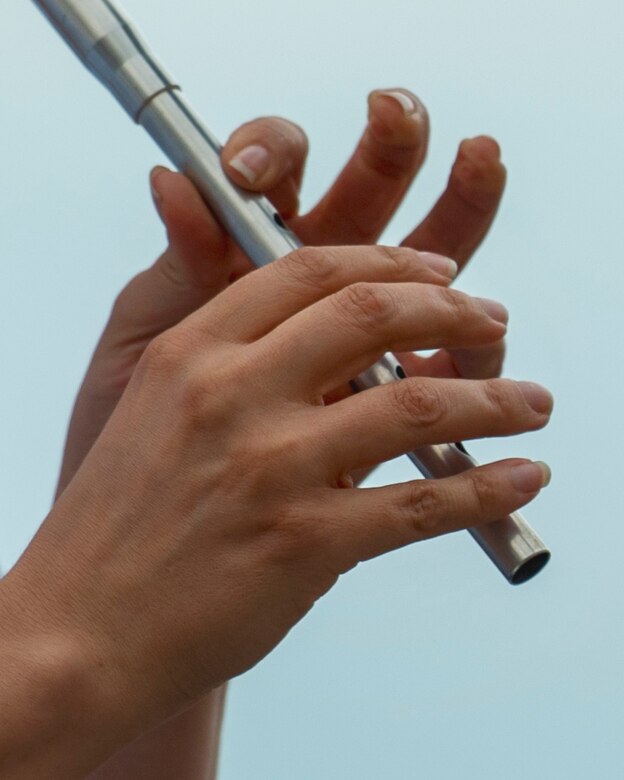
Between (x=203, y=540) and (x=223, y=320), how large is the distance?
10 centimetres

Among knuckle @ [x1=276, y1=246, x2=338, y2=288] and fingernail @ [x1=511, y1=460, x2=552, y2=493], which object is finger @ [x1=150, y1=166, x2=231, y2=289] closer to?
knuckle @ [x1=276, y1=246, x2=338, y2=288]

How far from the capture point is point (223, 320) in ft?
1.71

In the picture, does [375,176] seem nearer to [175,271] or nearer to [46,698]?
[175,271]

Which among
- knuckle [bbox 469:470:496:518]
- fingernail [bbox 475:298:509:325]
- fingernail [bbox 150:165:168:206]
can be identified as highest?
fingernail [bbox 150:165:168:206]

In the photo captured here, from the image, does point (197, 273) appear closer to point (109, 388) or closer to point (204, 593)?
point (109, 388)

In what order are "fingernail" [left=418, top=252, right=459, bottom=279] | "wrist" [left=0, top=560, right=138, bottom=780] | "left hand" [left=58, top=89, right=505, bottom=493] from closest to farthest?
"wrist" [left=0, top=560, right=138, bottom=780] < "fingernail" [left=418, top=252, right=459, bottom=279] < "left hand" [left=58, top=89, right=505, bottom=493]

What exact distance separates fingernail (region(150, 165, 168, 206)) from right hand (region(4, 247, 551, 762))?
0.60 ft

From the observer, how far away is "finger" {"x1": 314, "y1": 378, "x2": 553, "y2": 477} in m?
0.49

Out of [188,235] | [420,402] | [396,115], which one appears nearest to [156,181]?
[188,235]

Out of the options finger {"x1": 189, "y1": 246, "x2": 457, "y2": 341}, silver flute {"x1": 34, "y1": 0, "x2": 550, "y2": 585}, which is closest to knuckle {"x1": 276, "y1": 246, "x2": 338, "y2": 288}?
finger {"x1": 189, "y1": 246, "x2": 457, "y2": 341}

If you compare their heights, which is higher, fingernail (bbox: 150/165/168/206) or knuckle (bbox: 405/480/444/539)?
fingernail (bbox: 150/165/168/206)

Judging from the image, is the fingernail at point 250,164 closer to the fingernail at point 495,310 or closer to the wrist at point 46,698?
the fingernail at point 495,310

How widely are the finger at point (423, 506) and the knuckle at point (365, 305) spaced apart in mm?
74

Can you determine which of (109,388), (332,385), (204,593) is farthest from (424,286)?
(109,388)
